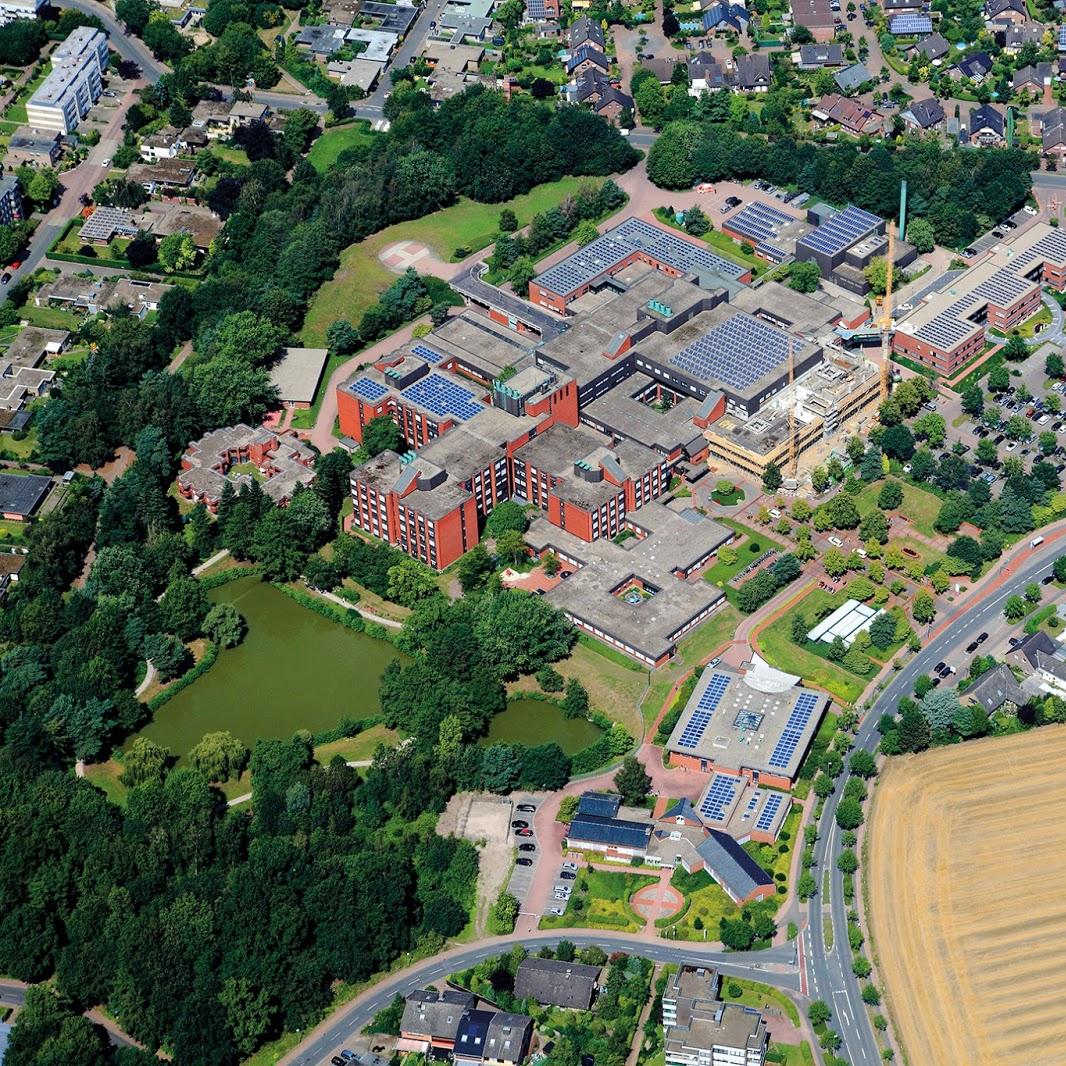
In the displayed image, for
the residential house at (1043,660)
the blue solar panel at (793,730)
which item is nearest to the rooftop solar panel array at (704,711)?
the blue solar panel at (793,730)

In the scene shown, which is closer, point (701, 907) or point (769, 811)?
point (701, 907)

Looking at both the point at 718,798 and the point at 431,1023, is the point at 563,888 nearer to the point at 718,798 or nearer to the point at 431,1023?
the point at 718,798

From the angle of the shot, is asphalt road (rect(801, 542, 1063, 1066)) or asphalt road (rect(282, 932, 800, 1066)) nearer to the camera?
asphalt road (rect(801, 542, 1063, 1066))

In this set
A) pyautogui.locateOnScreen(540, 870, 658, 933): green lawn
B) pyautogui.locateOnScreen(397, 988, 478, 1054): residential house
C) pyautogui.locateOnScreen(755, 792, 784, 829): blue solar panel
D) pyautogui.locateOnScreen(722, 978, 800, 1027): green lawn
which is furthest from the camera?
pyautogui.locateOnScreen(755, 792, 784, 829): blue solar panel

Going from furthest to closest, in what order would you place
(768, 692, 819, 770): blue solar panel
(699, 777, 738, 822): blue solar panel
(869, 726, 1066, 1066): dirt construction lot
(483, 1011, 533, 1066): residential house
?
(768, 692, 819, 770): blue solar panel
(699, 777, 738, 822): blue solar panel
(869, 726, 1066, 1066): dirt construction lot
(483, 1011, 533, 1066): residential house

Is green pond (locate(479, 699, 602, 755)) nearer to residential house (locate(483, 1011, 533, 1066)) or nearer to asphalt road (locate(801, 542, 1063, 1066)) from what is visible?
asphalt road (locate(801, 542, 1063, 1066))

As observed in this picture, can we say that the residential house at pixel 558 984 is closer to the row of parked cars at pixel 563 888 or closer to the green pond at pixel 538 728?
the row of parked cars at pixel 563 888

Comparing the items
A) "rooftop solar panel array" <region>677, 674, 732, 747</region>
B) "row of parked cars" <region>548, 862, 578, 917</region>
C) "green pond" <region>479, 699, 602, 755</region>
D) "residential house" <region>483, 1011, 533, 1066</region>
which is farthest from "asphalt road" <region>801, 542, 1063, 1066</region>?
"green pond" <region>479, 699, 602, 755</region>

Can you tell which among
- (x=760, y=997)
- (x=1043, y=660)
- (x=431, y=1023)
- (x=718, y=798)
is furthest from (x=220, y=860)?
(x=1043, y=660)

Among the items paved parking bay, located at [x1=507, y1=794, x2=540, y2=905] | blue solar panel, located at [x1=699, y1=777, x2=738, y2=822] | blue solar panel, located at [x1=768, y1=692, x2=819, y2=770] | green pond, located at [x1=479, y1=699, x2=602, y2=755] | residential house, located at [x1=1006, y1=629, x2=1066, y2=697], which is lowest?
green pond, located at [x1=479, y1=699, x2=602, y2=755]
